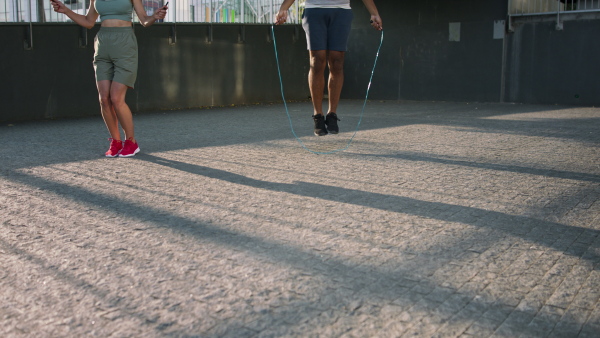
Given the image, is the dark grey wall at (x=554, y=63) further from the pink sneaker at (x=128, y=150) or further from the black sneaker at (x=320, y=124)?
the pink sneaker at (x=128, y=150)

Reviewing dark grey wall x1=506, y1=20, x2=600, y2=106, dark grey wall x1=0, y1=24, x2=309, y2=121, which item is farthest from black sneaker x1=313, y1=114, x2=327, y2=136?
dark grey wall x1=506, y1=20, x2=600, y2=106

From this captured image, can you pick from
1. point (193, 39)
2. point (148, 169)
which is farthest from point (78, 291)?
point (193, 39)

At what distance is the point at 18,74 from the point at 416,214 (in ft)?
28.5

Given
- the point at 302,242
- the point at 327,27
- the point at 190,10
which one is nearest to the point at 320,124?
the point at 327,27

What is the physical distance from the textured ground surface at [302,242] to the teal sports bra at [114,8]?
140 centimetres

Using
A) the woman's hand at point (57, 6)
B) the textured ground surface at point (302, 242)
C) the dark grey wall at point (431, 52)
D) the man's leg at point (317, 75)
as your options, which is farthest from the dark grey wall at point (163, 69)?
the man's leg at point (317, 75)

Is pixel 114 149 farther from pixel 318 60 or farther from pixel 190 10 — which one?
pixel 190 10

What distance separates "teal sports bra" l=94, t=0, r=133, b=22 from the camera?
6789 mm

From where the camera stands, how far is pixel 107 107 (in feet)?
22.7

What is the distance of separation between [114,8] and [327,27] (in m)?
2.14

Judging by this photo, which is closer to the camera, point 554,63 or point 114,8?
point 114,8

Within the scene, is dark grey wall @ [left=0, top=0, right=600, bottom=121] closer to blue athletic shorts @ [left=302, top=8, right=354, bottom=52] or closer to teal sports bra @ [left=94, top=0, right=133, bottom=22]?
teal sports bra @ [left=94, top=0, right=133, bottom=22]

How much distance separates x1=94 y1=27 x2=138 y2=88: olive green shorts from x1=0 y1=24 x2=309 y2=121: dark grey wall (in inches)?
189

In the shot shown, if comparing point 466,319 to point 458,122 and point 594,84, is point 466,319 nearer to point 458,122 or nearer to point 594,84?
point 458,122
